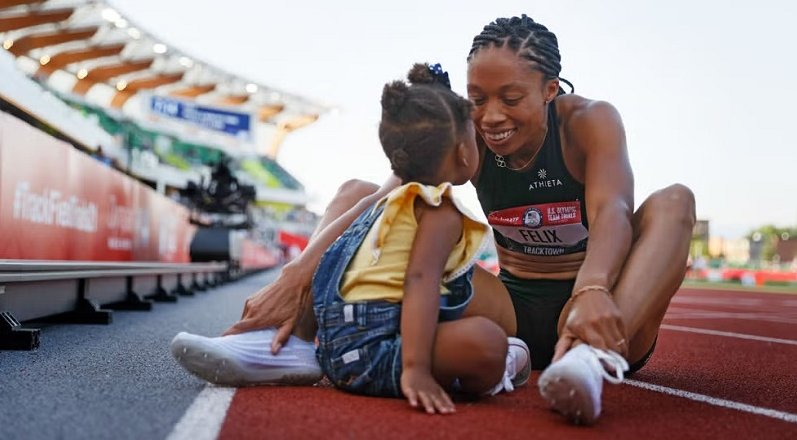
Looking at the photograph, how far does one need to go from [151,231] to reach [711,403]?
28.7ft

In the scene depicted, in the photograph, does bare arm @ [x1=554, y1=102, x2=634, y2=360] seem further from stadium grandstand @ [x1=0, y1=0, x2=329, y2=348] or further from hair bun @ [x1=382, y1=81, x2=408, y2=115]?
stadium grandstand @ [x1=0, y1=0, x2=329, y2=348]

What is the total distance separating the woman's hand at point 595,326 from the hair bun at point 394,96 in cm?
77

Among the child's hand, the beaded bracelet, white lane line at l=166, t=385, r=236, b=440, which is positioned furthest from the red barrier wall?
the beaded bracelet

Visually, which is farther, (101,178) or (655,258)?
(101,178)

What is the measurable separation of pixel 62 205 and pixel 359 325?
490 cm

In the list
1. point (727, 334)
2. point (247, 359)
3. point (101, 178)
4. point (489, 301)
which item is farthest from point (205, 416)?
point (101, 178)

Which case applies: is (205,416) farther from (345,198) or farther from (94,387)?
(345,198)

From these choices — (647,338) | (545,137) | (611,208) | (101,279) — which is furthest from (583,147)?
(101,279)

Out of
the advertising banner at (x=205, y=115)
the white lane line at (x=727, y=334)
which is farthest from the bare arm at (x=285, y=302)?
the advertising banner at (x=205, y=115)

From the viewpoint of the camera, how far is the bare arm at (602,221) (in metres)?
2.08

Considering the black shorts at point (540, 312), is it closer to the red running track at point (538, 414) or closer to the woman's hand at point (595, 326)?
the red running track at point (538, 414)

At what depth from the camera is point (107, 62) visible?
40.9m

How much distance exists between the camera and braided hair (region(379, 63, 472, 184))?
2.17 meters

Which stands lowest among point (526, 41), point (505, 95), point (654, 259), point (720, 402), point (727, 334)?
point (727, 334)
